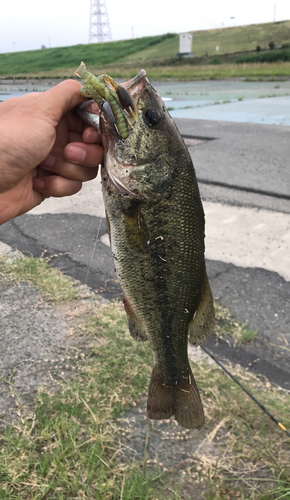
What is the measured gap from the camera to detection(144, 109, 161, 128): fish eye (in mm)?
1589

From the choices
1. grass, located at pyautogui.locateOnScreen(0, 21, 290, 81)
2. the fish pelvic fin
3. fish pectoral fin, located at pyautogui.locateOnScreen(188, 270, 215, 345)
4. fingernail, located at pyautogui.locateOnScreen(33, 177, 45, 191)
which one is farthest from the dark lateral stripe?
the fish pelvic fin

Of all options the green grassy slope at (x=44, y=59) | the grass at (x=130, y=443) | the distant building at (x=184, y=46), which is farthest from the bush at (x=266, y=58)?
the grass at (x=130, y=443)

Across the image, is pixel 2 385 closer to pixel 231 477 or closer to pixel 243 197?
pixel 231 477

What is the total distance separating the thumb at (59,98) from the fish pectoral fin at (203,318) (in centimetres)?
104

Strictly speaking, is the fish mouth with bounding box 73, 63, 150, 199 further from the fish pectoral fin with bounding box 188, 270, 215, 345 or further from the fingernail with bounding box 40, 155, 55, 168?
the fingernail with bounding box 40, 155, 55, 168

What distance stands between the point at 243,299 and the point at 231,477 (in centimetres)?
202

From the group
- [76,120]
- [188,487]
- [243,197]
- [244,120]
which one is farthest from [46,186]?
[244,120]

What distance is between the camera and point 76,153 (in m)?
1.98

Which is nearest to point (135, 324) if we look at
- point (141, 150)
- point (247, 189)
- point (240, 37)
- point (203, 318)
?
point (203, 318)

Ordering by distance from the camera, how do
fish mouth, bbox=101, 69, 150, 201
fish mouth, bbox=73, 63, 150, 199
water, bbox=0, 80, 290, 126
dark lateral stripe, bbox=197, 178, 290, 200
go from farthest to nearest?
water, bbox=0, 80, 290, 126 < dark lateral stripe, bbox=197, 178, 290, 200 < fish mouth, bbox=101, 69, 150, 201 < fish mouth, bbox=73, 63, 150, 199

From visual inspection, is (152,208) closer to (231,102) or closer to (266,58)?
(231,102)

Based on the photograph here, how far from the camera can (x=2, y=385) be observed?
2.74 meters

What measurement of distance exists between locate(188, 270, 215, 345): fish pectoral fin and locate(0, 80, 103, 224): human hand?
0.89m

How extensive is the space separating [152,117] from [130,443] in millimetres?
1887
